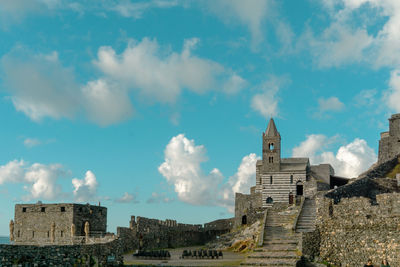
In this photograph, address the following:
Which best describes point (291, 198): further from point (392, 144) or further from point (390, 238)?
point (390, 238)

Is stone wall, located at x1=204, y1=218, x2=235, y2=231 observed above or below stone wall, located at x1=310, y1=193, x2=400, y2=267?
below

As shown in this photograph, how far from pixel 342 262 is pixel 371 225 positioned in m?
3.00

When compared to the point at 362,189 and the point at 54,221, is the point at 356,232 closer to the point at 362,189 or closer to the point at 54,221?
the point at 362,189

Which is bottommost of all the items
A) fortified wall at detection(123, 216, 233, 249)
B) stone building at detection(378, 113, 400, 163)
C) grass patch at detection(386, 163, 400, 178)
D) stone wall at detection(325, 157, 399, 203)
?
fortified wall at detection(123, 216, 233, 249)

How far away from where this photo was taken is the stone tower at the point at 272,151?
58562mm

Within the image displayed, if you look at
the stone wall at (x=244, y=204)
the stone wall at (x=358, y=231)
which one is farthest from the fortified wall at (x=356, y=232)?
the stone wall at (x=244, y=204)

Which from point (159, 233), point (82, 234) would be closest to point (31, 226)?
point (82, 234)

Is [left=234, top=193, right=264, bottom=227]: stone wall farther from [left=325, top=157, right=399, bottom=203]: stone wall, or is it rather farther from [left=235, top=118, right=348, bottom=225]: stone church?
[left=325, top=157, right=399, bottom=203]: stone wall

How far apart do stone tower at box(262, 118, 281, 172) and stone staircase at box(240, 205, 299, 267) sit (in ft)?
66.0

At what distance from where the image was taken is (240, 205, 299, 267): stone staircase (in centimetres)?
2792

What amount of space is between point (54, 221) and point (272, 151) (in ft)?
86.9

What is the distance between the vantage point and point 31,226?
4969cm

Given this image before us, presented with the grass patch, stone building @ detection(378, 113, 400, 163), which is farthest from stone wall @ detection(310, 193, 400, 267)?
stone building @ detection(378, 113, 400, 163)

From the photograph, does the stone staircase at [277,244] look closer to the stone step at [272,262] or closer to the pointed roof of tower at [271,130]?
the stone step at [272,262]
